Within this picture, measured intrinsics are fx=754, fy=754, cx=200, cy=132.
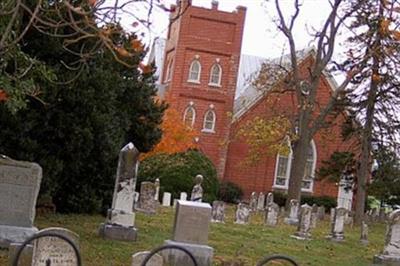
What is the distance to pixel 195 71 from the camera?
46438mm

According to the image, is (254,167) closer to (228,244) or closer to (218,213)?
(218,213)

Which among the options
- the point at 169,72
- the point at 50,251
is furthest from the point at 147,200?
the point at 169,72

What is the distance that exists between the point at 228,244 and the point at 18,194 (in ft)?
A: 17.5

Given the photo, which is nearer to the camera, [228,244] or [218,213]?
[228,244]

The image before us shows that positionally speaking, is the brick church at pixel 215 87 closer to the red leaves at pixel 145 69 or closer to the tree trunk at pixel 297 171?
the tree trunk at pixel 297 171

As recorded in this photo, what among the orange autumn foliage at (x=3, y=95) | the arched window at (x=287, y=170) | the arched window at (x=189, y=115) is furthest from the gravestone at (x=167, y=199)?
the orange autumn foliage at (x=3, y=95)

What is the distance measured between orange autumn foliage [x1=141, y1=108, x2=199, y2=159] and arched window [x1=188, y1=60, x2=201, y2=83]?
486 cm

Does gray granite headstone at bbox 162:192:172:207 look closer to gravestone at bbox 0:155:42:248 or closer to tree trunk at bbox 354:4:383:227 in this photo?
tree trunk at bbox 354:4:383:227

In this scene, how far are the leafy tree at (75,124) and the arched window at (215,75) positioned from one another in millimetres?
25760

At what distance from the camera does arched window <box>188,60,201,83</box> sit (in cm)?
4627

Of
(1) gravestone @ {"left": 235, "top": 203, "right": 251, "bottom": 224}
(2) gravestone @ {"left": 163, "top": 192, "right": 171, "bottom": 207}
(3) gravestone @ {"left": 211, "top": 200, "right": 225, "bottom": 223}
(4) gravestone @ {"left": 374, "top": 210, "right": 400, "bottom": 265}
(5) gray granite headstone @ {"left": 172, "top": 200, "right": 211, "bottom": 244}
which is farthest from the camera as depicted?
(2) gravestone @ {"left": 163, "top": 192, "right": 171, "bottom": 207}

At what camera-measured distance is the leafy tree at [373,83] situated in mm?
30688

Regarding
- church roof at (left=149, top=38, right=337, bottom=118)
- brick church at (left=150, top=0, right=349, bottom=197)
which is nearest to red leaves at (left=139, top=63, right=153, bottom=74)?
church roof at (left=149, top=38, right=337, bottom=118)

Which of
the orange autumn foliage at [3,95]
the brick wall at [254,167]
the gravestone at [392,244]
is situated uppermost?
the brick wall at [254,167]
